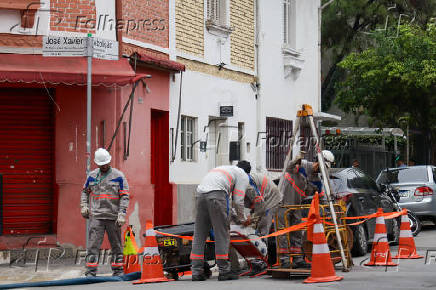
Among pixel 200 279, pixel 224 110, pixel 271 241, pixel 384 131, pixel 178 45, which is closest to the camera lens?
pixel 200 279

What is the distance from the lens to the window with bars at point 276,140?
23.9 m

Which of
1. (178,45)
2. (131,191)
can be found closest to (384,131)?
(178,45)

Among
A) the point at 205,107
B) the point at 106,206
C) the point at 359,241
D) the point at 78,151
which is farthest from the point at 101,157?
the point at 205,107

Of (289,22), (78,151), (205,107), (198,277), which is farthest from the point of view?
(289,22)

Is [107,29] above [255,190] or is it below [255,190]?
above

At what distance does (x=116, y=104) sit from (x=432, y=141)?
19.4 meters

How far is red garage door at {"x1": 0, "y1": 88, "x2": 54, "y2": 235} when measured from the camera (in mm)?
16359

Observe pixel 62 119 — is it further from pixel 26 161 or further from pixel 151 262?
pixel 151 262

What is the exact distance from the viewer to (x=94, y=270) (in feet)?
42.1

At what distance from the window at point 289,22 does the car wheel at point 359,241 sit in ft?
33.5

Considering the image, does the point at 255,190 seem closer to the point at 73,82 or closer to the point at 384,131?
the point at 73,82

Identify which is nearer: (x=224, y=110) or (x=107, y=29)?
(x=107, y=29)

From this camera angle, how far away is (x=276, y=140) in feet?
80.5

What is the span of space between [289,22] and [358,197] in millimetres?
10284
